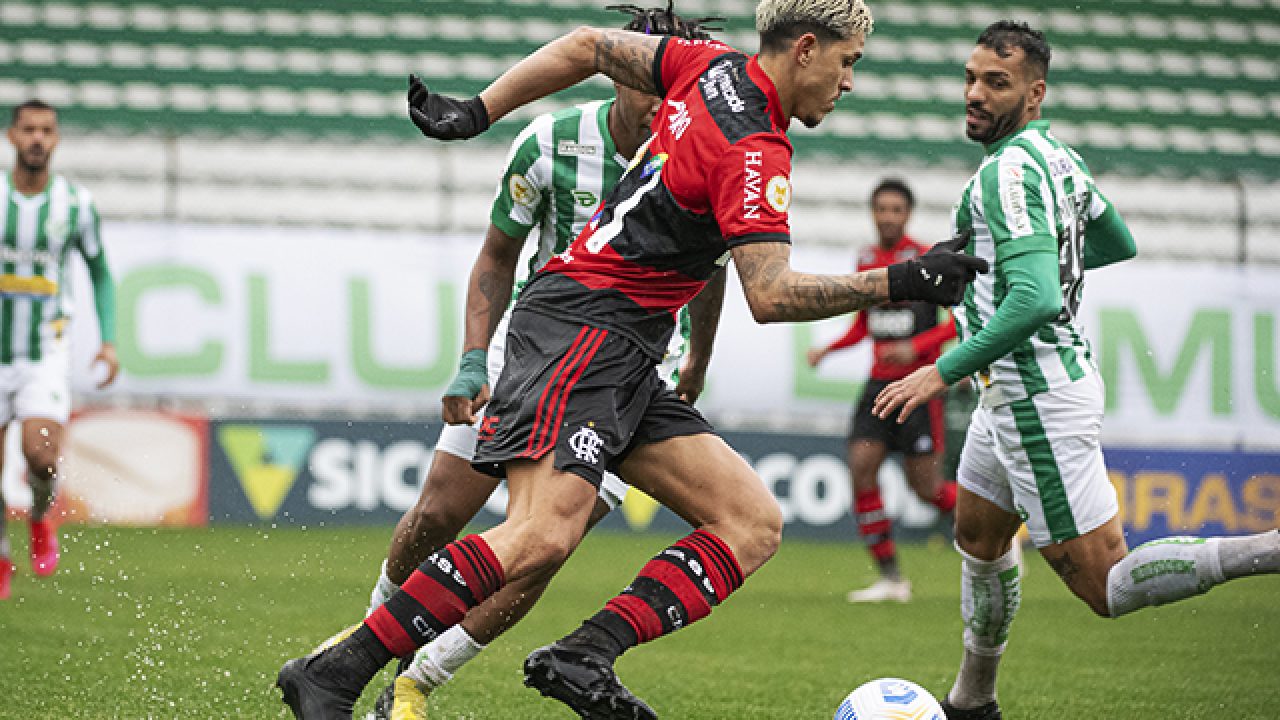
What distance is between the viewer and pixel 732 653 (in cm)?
675

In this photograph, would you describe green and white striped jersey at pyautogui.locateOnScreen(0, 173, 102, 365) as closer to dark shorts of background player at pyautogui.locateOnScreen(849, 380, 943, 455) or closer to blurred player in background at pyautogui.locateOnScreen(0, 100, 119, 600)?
blurred player in background at pyautogui.locateOnScreen(0, 100, 119, 600)

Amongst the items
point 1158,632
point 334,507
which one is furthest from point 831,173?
point 1158,632

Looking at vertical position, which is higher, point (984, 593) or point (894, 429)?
point (984, 593)

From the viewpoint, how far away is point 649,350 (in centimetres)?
404

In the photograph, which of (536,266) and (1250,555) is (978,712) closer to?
(1250,555)

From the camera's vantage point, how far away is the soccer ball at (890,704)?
13.5ft

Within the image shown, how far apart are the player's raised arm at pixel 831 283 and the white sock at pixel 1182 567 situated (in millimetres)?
1223

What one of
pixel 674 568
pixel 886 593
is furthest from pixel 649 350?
pixel 886 593

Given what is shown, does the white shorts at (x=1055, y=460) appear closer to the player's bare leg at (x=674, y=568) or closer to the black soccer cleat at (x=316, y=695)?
the player's bare leg at (x=674, y=568)

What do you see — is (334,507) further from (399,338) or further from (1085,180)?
(1085,180)

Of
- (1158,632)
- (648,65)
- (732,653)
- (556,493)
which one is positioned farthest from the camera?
(1158,632)

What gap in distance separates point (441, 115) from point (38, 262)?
5.04 m

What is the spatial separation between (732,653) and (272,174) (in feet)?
30.8

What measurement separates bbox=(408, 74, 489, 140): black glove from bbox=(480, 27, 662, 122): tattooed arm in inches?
4.0
